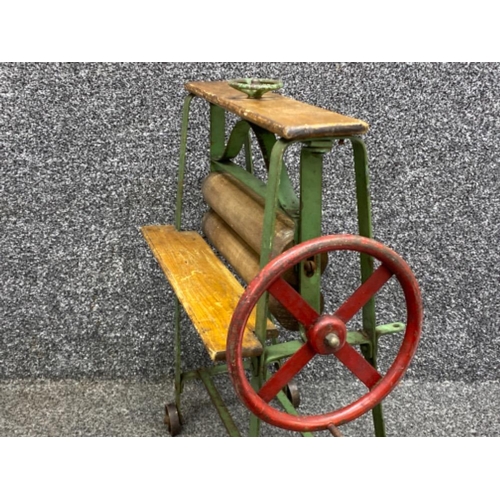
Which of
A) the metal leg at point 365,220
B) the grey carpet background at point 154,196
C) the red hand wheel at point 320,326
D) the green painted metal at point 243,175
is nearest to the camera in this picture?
the red hand wheel at point 320,326

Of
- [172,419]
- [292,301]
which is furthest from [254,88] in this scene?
[172,419]

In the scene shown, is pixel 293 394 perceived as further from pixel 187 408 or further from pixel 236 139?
pixel 236 139

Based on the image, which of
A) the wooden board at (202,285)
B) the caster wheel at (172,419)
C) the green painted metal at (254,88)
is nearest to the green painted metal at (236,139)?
→ the green painted metal at (254,88)

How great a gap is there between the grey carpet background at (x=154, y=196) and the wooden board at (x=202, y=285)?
0.26 metres

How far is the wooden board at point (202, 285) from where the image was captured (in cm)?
115

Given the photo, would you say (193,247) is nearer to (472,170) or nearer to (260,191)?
(260,191)

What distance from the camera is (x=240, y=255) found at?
1399 mm

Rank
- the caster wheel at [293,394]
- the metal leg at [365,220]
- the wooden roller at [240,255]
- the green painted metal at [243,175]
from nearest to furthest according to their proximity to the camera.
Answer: the metal leg at [365,220]
the wooden roller at [240,255]
the green painted metal at [243,175]
the caster wheel at [293,394]

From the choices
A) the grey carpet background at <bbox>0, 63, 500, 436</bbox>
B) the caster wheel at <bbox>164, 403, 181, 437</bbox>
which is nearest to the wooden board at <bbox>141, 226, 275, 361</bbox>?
the grey carpet background at <bbox>0, 63, 500, 436</bbox>

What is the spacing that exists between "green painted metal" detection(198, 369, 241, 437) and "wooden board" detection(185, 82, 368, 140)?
2.67 ft

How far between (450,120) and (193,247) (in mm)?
855

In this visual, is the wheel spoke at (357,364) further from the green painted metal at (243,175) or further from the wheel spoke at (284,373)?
the green painted metal at (243,175)

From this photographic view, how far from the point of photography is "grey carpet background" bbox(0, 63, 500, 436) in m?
1.79
